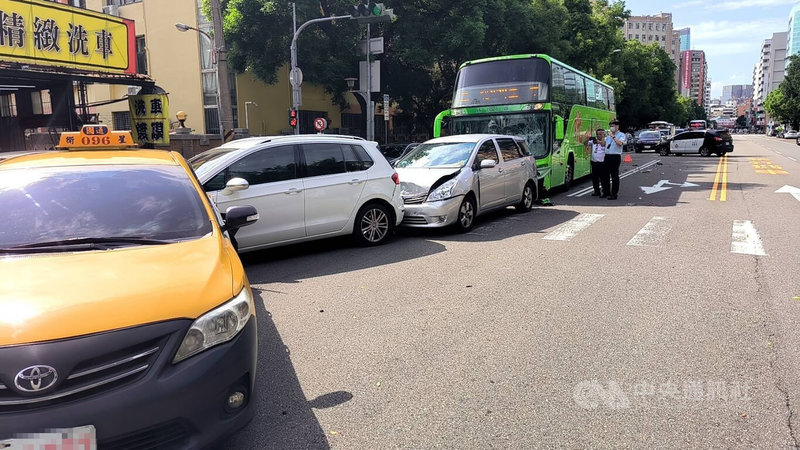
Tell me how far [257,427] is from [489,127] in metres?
11.9

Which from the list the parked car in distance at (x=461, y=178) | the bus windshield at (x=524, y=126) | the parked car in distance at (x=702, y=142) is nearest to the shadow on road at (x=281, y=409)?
the parked car in distance at (x=461, y=178)

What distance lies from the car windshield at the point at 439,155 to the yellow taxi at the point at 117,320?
7.03 meters

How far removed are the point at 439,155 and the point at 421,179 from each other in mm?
979

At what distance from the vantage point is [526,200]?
12320 millimetres

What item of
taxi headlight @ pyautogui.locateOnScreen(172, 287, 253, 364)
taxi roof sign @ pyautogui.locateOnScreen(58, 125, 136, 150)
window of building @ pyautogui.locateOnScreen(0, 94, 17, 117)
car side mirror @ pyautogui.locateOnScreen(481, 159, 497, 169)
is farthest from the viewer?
window of building @ pyautogui.locateOnScreen(0, 94, 17, 117)

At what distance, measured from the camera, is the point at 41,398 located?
225cm

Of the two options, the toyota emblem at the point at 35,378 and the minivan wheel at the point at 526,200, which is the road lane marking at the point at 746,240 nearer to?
the minivan wheel at the point at 526,200

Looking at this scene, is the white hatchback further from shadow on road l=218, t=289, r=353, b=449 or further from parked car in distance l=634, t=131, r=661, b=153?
parked car in distance l=634, t=131, r=661, b=153

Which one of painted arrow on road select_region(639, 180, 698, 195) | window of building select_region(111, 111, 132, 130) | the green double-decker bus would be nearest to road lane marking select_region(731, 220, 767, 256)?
the green double-decker bus

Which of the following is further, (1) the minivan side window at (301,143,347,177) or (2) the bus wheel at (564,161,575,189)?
(2) the bus wheel at (564,161,575,189)

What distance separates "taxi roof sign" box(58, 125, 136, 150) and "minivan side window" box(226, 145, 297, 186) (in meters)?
2.47

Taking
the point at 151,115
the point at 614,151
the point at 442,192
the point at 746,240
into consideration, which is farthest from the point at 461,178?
the point at 151,115

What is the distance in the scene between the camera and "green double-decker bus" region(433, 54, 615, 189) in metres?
13.9

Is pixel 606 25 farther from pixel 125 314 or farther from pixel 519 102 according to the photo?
pixel 125 314
